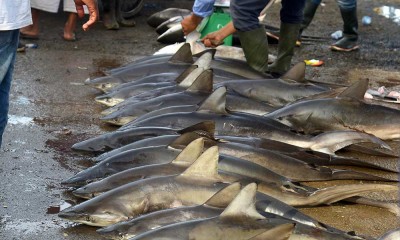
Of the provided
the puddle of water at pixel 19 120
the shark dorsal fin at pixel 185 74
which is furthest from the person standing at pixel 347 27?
the puddle of water at pixel 19 120

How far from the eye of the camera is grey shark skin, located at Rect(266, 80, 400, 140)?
6.77 m

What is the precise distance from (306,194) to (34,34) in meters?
6.57

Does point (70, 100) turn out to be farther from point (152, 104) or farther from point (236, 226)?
point (236, 226)

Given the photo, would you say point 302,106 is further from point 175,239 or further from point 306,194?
point 175,239

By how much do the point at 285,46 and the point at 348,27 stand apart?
2.18 meters

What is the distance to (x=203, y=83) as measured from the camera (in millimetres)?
A: 7066

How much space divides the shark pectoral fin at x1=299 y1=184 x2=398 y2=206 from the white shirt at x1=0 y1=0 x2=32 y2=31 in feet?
6.83

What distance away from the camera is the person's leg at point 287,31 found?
904 cm

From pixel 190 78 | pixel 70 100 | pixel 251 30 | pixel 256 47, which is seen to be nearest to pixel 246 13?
pixel 251 30

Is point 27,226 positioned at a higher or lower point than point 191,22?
higher

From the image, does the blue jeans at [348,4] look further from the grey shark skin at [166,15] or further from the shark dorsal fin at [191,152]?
the shark dorsal fin at [191,152]

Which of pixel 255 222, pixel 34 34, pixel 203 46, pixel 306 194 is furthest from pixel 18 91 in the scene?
pixel 255 222

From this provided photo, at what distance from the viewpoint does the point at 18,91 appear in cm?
837

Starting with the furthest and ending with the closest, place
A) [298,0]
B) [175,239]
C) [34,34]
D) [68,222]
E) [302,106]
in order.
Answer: [34,34], [298,0], [302,106], [68,222], [175,239]
